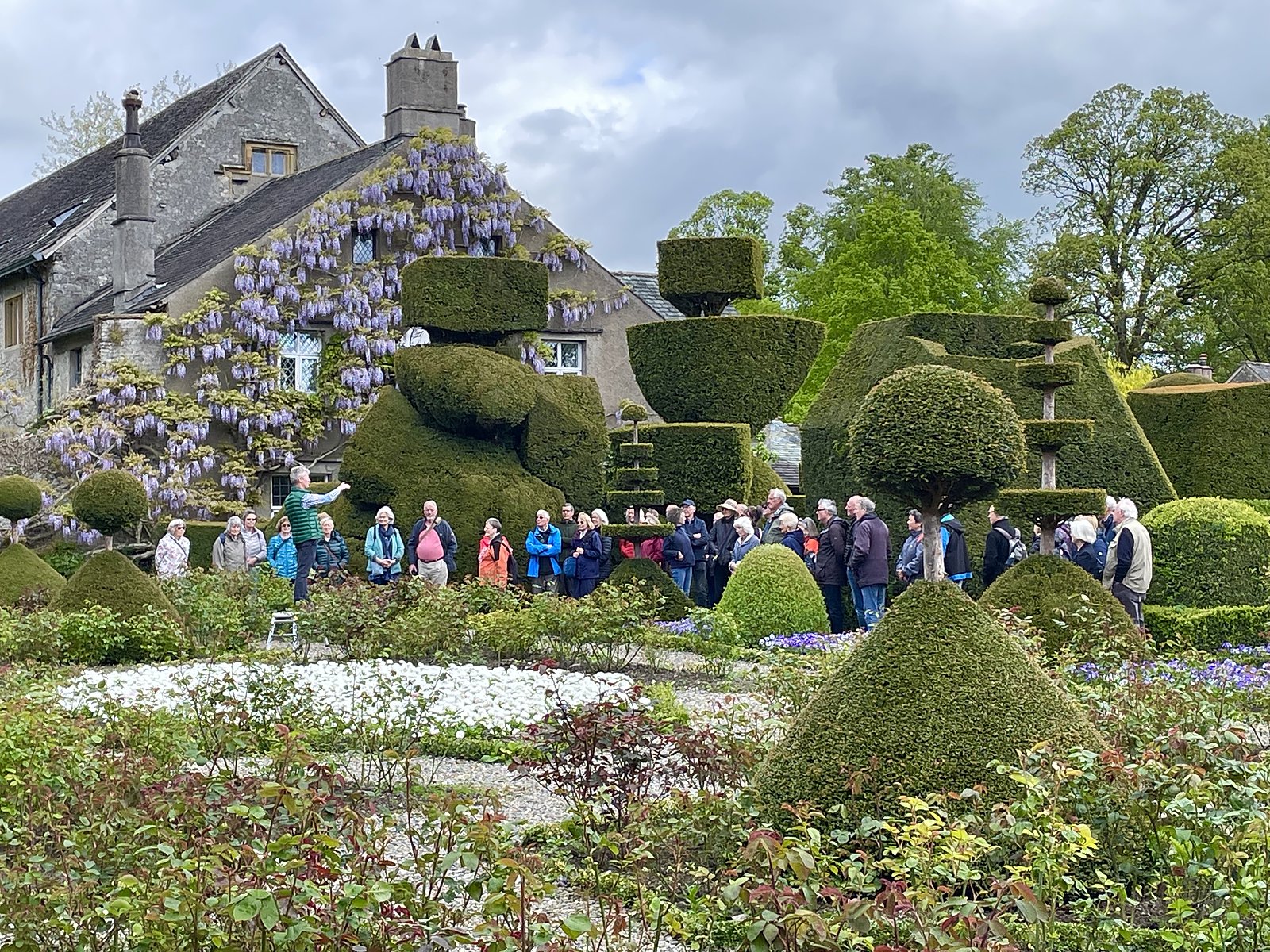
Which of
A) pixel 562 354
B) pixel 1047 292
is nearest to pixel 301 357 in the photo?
pixel 562 354

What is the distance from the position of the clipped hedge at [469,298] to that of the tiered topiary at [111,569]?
21.2ft

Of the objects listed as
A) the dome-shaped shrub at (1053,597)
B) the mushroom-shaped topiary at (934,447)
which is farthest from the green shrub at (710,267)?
the mushroom-shaped topiary at (934,447)

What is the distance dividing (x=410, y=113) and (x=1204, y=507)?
66.7ft

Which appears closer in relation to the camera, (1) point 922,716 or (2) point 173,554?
(1) point 922,716

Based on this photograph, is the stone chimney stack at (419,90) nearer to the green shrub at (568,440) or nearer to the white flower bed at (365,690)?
the green shrub at (568,440)

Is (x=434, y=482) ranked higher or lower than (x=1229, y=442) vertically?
lower

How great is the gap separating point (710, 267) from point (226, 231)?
1495 centimetres

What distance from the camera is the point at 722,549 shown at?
17.0 meters

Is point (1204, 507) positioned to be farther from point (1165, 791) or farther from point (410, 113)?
point (410, 113)

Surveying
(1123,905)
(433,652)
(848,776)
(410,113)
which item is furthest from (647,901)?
(410,113)

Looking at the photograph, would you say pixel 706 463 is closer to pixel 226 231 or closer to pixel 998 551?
pixel 998 551

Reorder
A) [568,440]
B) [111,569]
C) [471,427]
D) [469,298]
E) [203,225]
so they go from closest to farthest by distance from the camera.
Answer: [111,569], [471,427], [568,440], [469,298], [203,225]

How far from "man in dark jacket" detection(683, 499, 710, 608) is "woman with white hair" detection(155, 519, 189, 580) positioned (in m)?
5.51

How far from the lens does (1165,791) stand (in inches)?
220
